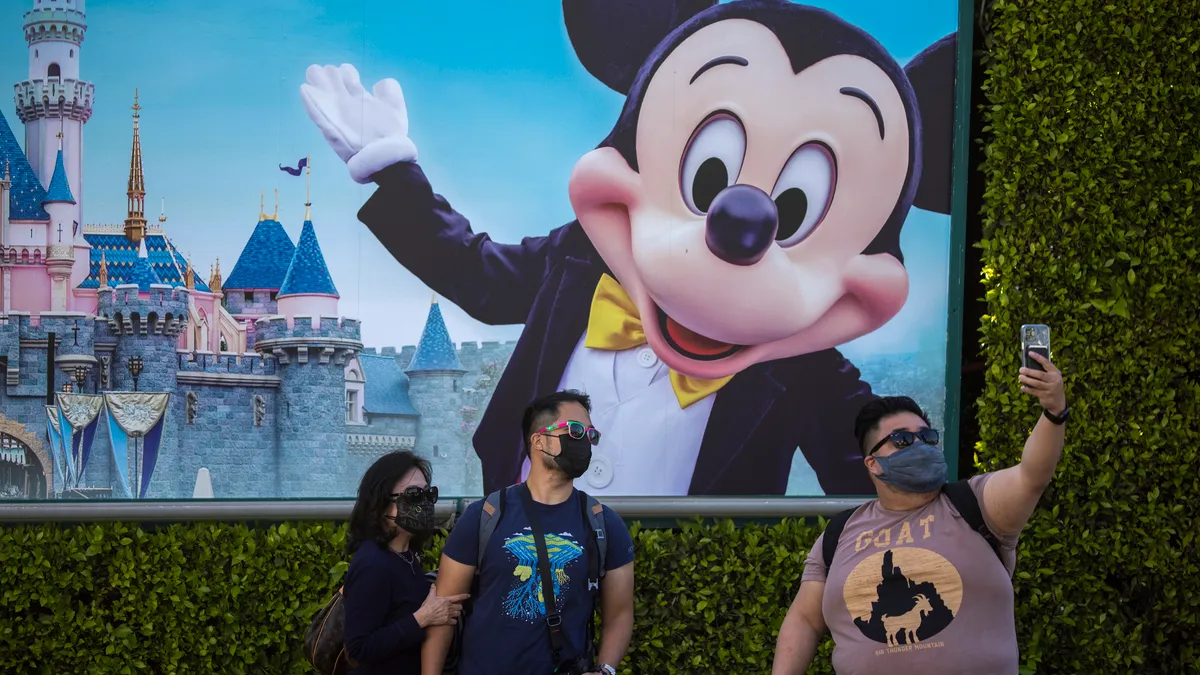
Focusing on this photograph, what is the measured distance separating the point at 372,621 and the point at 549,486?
0.74m

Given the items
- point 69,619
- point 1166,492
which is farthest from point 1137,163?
point 69,619

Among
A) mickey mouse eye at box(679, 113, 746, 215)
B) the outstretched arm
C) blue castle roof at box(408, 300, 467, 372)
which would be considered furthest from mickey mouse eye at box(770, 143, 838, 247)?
the outstretched arm

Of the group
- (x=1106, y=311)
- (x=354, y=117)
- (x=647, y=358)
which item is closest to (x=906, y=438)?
(x=1106, y=311)

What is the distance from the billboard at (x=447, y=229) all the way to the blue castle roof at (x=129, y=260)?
0.02 metres

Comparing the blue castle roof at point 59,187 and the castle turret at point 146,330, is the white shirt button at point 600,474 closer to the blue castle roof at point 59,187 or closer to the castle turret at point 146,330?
the castle turret at point 146,330

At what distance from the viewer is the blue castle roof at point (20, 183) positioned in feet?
19.5

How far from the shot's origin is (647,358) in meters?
5.93

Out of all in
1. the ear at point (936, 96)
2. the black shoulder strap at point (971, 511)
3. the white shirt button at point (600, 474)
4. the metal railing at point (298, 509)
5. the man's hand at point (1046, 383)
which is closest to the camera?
the man's hand at point (1046, 383)

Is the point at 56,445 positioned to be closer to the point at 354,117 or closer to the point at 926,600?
the point at 354,117

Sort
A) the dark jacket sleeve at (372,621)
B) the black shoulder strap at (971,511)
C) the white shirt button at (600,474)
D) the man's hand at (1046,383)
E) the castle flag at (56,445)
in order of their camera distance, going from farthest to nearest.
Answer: the white shirt button at (600,474) → the castle flag at (56,445) → the dark jacket sleeve at (372,621) → the black shoulder strap at (971,511) → the man's hand at (1046,383)

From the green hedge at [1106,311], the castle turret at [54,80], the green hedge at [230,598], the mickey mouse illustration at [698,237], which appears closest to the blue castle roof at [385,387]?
the mickey mouse illustration at [698,237]

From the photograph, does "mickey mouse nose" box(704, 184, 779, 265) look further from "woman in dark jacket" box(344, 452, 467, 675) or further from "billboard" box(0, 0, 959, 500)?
"woman in dark jacket" box(344, 452, 467, 675)

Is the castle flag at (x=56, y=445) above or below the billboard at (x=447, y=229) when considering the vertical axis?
below

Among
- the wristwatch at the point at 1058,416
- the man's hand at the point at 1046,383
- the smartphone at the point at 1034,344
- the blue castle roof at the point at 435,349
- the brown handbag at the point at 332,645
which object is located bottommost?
the brown handbag at the point at 332,645
